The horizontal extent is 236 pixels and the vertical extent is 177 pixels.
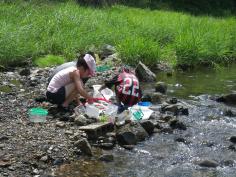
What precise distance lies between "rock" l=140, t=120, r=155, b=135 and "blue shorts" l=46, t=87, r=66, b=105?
1.36 metres

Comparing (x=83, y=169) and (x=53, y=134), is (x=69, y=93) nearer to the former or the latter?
(x=53, y=134)

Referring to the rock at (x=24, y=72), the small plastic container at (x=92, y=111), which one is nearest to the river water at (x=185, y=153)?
the small plastic container at (x=92, y=111)

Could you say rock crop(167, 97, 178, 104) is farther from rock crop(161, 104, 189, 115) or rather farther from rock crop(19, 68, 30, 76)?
rock crop(19, 68, 30, 76)

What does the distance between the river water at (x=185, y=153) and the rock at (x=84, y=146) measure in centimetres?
15

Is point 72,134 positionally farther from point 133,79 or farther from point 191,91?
point 191,91

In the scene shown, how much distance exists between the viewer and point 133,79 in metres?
7.69

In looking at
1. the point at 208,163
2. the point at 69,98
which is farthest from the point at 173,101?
the point at 208,163

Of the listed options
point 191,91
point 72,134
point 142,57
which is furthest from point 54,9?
point 72,134

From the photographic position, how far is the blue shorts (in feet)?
Answer: 25.8

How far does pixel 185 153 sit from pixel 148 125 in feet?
2.81

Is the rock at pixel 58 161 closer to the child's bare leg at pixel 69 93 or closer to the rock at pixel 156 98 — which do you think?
the child's bare leg at pixel 69 93

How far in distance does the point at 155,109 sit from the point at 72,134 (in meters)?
2.39

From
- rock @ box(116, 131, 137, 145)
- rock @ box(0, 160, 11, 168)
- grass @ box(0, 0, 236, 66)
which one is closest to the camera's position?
rock @ box(0, 160, 11, 168)

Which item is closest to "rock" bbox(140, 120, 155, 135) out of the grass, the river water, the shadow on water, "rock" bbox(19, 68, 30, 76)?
the river water
